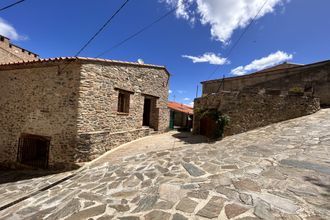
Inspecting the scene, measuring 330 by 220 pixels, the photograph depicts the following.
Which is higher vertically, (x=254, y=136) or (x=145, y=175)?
(x=254, y=136)

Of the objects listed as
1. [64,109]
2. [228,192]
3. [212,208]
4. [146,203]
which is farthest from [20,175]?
[228,192]

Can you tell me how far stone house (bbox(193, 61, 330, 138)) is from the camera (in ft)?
30.3

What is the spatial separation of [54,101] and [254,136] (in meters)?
8.48

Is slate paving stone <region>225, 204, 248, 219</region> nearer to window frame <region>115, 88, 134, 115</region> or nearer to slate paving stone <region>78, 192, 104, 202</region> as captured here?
slate paving stone <region>78, 192, 104, 202</region>

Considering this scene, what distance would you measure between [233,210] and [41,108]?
8.58m

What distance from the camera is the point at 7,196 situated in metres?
5.93

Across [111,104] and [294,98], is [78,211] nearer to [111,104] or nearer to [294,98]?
[111,104]

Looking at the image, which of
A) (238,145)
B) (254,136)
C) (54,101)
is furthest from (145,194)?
(54,101)

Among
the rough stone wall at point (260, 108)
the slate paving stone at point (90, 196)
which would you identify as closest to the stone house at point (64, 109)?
the slate paving stone at point (90, 196)

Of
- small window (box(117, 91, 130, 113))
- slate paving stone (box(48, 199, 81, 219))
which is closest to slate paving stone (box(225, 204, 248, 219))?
slate paving stone (box(48, 199, 81, 219))

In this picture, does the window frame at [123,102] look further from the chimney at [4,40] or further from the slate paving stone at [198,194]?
the chimney at [4,40]

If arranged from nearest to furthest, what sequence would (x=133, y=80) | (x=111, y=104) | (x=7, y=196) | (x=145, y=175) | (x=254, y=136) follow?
(x=145, y=175) → (x=7, y=196) → (x=254, y=136) → (x=111, y=104) → (x=133, y=80)

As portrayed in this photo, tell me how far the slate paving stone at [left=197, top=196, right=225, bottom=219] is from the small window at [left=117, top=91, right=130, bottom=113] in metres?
7.48

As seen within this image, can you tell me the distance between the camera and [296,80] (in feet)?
38.7
